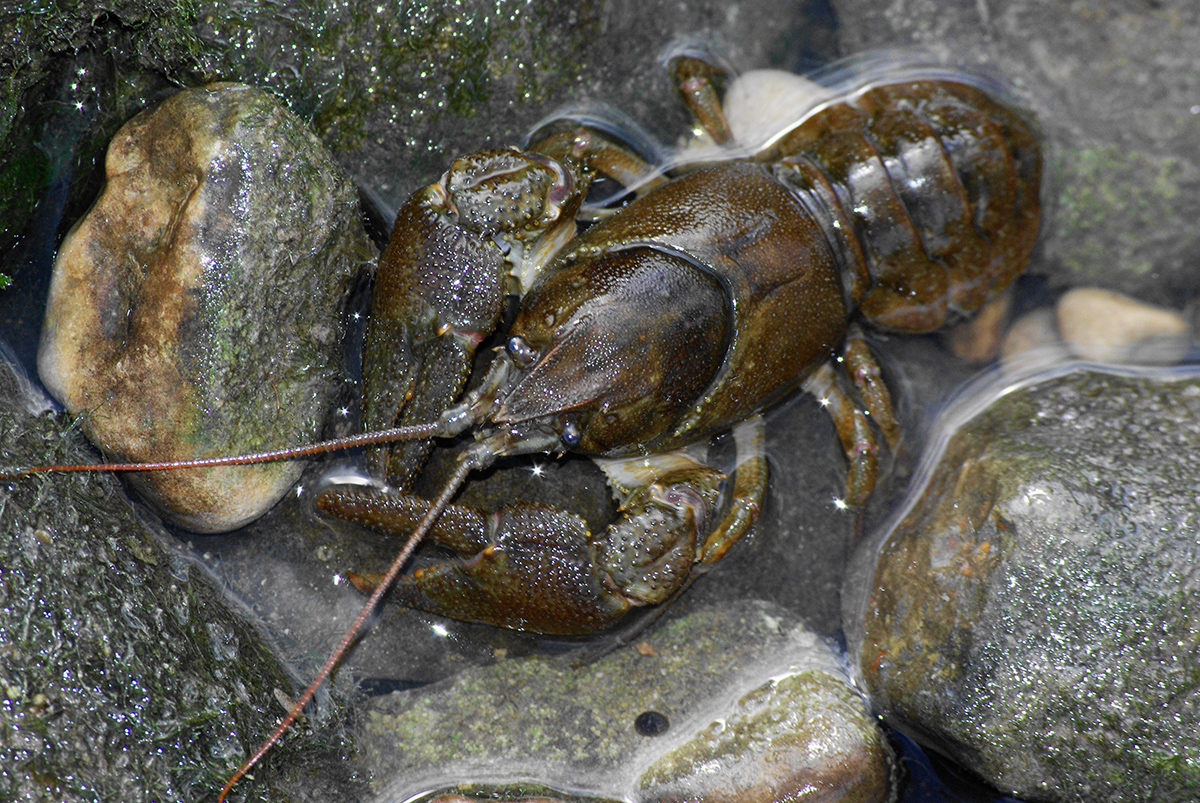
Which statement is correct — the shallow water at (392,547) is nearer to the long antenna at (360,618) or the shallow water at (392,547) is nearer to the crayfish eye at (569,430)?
the long antenna at (360,618)

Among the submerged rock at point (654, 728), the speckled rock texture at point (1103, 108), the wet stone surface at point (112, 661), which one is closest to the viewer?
the wet stone surface at point (112, 661)

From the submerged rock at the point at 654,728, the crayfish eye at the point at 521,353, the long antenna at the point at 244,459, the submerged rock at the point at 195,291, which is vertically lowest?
the submerged rock at the point at 654,728

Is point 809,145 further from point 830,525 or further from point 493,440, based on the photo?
point 493,440

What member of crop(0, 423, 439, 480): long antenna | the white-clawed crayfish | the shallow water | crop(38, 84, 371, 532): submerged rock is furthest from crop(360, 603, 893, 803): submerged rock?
crop(38, 84, 371, 532): submerged rock

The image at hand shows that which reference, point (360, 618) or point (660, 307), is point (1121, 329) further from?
point (360, 618)

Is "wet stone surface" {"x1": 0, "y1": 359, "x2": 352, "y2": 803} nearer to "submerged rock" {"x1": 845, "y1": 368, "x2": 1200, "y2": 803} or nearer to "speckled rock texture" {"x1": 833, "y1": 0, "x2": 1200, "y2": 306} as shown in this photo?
"submerged rock" {"x1": 845, "y1": 368, "x2": 1200, "y2": 803}

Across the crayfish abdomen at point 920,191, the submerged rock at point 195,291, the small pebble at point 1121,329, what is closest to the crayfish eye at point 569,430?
the submerged rock at point 195,291

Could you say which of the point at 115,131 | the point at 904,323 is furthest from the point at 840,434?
the point at 115,131
